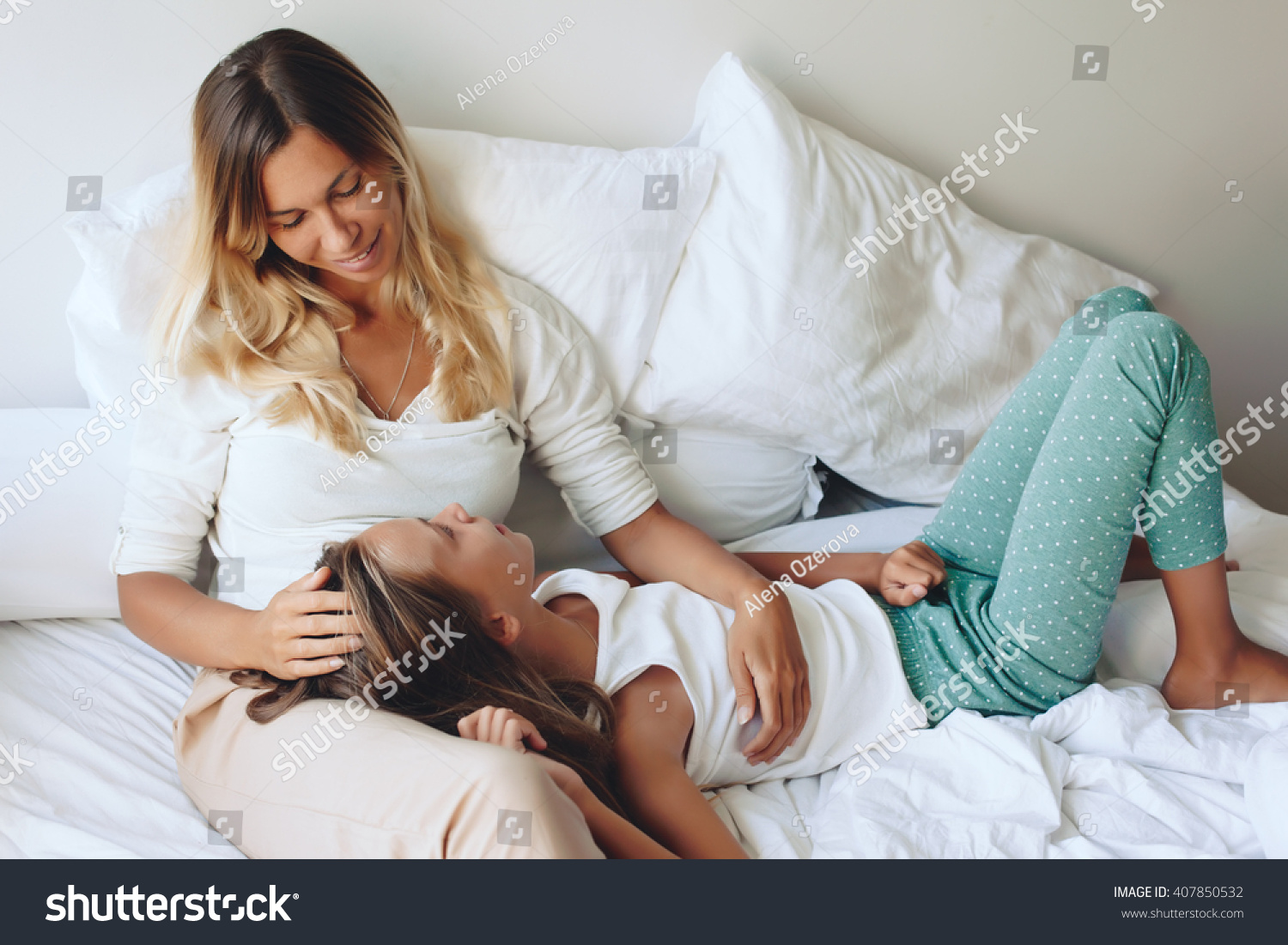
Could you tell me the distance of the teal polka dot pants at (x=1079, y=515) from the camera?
3.23ft

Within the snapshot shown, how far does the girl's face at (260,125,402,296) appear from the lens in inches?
40.0

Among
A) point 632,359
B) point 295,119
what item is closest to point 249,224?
point 295,119

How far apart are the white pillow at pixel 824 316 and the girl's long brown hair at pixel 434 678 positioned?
48 centimetres

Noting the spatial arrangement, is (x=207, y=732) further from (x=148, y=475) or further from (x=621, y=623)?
(x=621, y=623)

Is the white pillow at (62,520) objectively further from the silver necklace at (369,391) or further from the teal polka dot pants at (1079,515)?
the teal polka dot pants at (1079,515)

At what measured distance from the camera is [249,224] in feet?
3.46

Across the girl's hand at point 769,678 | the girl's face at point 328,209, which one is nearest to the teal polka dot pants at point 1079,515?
the girl's hand at point 769,678

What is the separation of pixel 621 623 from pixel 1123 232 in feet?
3.87

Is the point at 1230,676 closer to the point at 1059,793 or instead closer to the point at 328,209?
the point at 1059,793

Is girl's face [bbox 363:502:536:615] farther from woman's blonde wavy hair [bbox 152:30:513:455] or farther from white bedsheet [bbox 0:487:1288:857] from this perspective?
white bedsheet [bbox 0:487:1288:857]

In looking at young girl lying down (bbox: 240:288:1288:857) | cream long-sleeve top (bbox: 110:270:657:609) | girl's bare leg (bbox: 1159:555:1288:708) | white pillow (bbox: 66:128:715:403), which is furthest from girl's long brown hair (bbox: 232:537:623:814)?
girl's bare leg (bbox: 1159:555:1288:708)

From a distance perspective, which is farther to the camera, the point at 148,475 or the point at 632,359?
the point at 632,359

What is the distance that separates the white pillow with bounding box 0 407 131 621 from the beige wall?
0.63ft

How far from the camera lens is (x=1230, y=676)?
3.43ft
